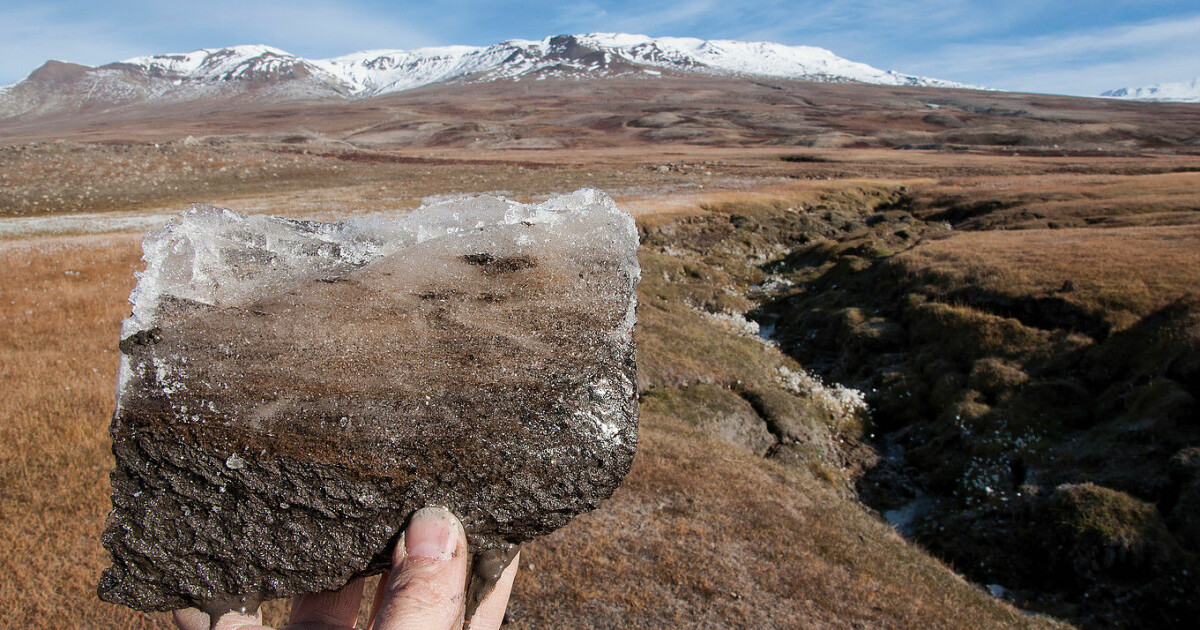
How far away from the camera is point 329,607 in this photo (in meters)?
4.12

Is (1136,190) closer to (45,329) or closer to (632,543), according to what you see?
(632,543)

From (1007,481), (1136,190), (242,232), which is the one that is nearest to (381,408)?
(242,232)

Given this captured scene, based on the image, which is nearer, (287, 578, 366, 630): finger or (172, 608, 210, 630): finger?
(172, 608, 210, 630): finger

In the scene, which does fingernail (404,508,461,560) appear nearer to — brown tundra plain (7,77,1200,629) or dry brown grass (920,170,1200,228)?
brown tundra plain (7,77,1200,629)

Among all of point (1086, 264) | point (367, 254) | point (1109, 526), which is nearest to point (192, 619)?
point (367, 254)

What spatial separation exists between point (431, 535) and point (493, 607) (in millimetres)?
902

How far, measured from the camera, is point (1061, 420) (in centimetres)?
1552

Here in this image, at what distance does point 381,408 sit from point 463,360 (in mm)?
577

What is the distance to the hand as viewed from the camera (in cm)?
331

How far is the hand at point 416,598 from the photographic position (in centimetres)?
331

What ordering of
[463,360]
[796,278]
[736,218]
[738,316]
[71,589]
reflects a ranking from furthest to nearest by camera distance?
[736,218], [796,278], [738,316], [71,589], [463,360]

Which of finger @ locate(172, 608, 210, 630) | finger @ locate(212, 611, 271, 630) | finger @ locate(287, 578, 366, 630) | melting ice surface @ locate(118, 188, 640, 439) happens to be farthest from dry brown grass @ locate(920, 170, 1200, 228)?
finger @ locate(172, 608, 210, 630)

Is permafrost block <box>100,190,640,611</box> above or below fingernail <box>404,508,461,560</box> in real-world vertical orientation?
above

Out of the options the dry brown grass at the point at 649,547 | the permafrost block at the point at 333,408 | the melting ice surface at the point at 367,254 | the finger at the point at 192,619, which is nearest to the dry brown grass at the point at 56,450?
the dry brown grass at the point at 649,547
